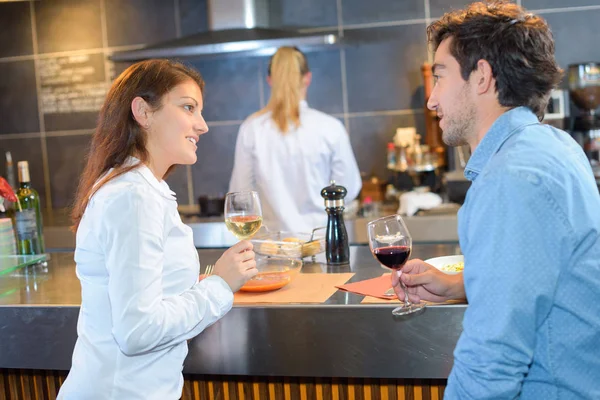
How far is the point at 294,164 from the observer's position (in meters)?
3.69

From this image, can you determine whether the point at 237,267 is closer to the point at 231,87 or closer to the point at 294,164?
the point at 294,164

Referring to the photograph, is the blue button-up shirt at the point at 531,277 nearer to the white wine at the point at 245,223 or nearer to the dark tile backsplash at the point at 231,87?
the white wine at the point at 245,223

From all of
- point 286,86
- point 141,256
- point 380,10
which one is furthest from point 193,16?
point 141,256

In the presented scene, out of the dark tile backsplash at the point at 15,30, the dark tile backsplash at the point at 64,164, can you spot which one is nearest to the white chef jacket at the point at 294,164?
the dark tile backsplash at the point at 64,164

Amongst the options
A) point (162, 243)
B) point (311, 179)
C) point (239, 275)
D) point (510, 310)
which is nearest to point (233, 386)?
point (239, 275)

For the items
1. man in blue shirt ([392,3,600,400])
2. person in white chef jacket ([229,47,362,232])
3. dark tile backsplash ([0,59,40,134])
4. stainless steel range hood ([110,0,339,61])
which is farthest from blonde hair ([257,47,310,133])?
dark tile backsplash ([0,59,40,134])

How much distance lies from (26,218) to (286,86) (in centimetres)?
147

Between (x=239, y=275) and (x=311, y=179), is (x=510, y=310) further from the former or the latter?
(x=311, y=179)

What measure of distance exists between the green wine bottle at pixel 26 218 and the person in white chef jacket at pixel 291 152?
1.37 metres

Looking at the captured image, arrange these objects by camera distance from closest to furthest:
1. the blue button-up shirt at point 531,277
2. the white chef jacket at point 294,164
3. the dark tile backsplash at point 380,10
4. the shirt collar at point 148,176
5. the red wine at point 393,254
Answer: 1. the blue button-up shirt at point 531,277
2. the shirt collar at point 148,176
3. the red wine at point 393,254
4. the white chef jacket at point 294,164
5. the dark tile backsplash at point 380,10

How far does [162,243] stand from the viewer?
1518 mm

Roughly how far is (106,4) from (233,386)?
3750mm

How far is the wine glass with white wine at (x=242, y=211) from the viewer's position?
6.25 feet

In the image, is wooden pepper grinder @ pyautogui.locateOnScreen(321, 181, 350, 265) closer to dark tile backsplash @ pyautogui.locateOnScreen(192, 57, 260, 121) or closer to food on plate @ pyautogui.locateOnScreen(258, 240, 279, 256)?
food on plate @ pyautogui.locateOnScreen(258, 240, 279, 256)
